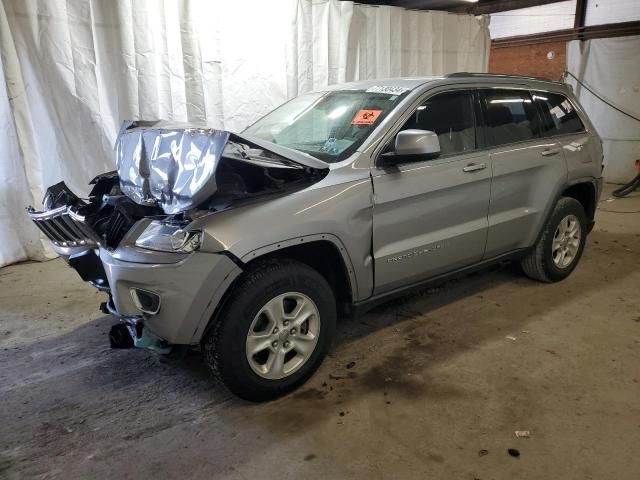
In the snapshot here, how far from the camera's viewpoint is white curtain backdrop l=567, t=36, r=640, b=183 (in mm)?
9258

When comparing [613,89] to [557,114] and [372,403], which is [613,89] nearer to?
[557,114]

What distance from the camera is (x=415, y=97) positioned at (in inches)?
127

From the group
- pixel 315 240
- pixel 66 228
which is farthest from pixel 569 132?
pixel 66 228

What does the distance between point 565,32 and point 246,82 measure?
23.6ft

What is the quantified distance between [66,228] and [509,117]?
3.14 metres

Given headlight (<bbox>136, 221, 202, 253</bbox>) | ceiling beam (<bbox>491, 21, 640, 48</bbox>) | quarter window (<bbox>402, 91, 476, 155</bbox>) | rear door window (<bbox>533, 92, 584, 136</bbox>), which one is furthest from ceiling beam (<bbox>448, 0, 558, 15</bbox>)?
headlight (<bbox>136, 221, 202, 253</bbox>)

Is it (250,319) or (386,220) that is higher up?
(386,220)

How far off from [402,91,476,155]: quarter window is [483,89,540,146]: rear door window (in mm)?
199

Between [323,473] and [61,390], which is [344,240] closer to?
[323,473]

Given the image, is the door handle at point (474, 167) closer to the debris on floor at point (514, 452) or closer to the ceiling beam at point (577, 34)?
the debris on floor at point (514, 452)

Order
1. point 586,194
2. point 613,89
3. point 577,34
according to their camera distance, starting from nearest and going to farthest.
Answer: point 586,194
point 613,89
point 577,34

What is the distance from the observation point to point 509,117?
3850 mm

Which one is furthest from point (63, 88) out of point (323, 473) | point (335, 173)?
point (323, 473)

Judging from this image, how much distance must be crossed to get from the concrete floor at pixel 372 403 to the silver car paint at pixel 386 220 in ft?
1.64
